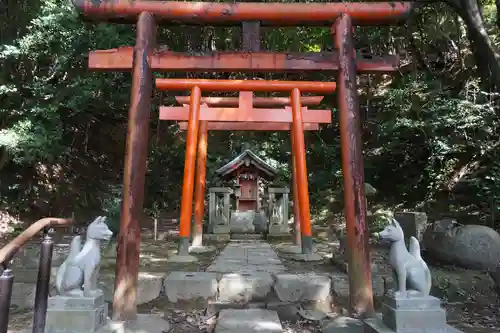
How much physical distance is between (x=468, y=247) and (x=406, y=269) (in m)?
3.45

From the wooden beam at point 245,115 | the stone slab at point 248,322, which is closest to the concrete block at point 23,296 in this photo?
the stone slab at point 248,322

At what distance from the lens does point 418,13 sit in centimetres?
1030

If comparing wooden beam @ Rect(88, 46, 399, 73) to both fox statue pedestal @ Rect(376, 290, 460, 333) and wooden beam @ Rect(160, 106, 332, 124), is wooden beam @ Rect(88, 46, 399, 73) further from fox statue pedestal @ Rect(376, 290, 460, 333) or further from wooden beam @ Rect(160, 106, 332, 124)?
fox statue pedestal @ Rect(376, 290, 460, 333)

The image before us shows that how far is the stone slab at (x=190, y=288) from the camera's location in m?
4.62

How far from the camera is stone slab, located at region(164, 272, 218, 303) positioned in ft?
15.2

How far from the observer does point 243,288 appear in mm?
4672

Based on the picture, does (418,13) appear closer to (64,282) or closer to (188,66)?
(188,66)

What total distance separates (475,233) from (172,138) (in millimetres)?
15802

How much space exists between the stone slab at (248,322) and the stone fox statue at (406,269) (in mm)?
1292

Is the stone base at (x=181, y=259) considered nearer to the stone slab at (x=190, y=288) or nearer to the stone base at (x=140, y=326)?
the stone slab at (x=190, y=288)

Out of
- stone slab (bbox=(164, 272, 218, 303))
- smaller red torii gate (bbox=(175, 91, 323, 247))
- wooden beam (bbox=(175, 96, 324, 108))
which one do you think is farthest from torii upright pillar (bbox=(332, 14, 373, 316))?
wooden beam (bbox=(175, 96, 324, 108))

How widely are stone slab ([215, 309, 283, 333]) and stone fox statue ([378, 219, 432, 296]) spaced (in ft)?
4.24

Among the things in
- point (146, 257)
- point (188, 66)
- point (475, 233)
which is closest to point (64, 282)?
point (188, 66)

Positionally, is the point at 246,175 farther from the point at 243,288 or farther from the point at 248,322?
the point at 248,322
